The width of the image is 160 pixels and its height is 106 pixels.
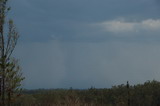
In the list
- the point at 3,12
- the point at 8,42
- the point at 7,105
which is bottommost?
the point at 7,105

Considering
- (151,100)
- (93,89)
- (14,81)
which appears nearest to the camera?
(14,81)

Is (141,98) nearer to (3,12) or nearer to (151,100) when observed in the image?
(151,100)

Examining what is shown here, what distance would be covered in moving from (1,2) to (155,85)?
23.1 metres

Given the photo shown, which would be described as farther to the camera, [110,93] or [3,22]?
[110,93]

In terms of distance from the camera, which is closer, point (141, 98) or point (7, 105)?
point (7, 105)

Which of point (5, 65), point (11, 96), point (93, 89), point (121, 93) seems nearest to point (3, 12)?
point (5, 65)

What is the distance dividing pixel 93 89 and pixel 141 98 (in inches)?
287

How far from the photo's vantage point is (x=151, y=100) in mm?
32062

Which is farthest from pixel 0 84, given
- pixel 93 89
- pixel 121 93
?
pixel 93 89

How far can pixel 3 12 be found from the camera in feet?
52.5

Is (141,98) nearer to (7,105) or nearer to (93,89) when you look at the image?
(93,89)

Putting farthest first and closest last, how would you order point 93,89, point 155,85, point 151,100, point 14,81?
1. point 93,89
2. point 155,85
3. point 151,100
4. point 14,81

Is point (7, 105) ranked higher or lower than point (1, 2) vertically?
lower

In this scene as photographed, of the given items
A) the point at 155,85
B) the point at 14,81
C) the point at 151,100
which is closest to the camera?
the point at 14,81
